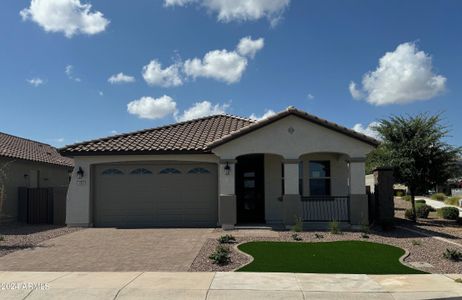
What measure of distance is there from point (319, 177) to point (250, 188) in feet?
9.52

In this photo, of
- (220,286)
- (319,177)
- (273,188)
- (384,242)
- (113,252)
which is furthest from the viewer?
(319,177)

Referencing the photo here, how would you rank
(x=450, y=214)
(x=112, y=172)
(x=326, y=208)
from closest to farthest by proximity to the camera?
1. (x=326, y=208)
2. (x=112, y=172)
3. (x=450, y=214)

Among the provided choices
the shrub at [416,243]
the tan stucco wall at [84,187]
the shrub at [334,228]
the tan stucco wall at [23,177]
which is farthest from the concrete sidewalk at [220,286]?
the tan stucco wall at [23,177]

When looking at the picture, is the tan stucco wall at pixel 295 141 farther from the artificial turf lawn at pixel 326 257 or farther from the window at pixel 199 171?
the artificial turf lawn at pixel 326 257

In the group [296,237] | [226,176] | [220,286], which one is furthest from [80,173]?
[220,286]

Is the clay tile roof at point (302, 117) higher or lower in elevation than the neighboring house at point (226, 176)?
higher

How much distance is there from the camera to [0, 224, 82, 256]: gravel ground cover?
1324 centimetres

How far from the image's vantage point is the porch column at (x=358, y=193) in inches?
640

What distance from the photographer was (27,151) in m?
24.3

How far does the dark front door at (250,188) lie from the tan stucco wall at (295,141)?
1.79 metres

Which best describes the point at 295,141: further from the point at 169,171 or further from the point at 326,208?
the point at 169,171

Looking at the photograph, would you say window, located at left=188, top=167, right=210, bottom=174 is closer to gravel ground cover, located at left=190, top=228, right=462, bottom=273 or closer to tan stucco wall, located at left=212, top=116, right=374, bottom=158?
tan stucco wall, located at left=212, top=116, right=374, bottom=158

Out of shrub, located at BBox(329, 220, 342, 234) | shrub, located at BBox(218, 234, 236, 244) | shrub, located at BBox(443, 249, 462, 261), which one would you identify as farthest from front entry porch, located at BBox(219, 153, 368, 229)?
shrub, located at BBox(443, 249, 462, 261)

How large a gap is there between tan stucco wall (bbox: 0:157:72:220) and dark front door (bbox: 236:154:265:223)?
10.8 metres
